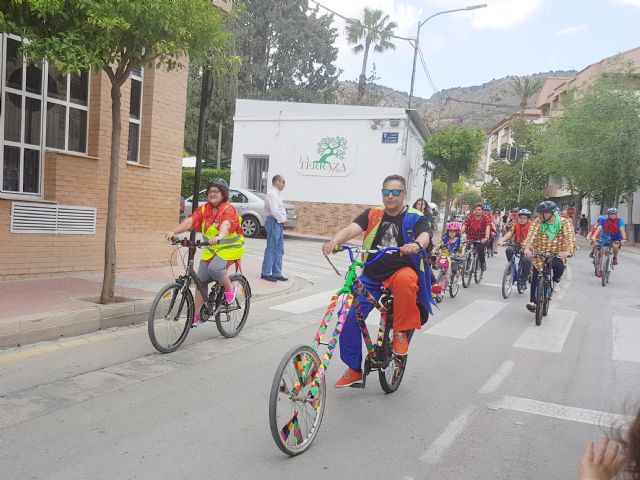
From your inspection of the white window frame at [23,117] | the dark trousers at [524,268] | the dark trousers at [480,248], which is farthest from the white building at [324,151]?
the white window frame at [23,117]

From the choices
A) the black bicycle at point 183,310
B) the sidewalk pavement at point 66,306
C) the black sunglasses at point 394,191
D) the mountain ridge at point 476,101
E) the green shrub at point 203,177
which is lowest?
the sidewalk pavement at point 66,306

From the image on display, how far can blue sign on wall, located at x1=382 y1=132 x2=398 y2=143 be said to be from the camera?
2277cm

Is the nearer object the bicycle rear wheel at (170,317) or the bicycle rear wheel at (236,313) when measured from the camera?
the bicycle rear wheel at (170,317)

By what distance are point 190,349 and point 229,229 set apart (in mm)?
1285

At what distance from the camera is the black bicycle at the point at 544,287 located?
8.06 meters

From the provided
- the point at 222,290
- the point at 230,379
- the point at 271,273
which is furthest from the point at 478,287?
the point at 230,379

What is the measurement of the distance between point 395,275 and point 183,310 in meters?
2.41

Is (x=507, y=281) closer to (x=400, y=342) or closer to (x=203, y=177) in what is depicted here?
(x=400, y=342)

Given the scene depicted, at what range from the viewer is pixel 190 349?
575 cm

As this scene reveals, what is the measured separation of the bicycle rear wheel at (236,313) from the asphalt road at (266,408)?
0.16 metres

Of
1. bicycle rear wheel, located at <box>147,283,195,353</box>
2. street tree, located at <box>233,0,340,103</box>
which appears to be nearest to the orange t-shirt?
bicycle rear wheel, located at <box>147,283,195,353</box>

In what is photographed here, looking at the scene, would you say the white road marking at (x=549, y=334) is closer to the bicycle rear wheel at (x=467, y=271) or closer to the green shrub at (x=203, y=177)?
the bicycle rear wheel at (x=467, y=271)

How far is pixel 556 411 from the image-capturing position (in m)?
4.51

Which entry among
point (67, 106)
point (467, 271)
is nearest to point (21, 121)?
point (67, 106)
